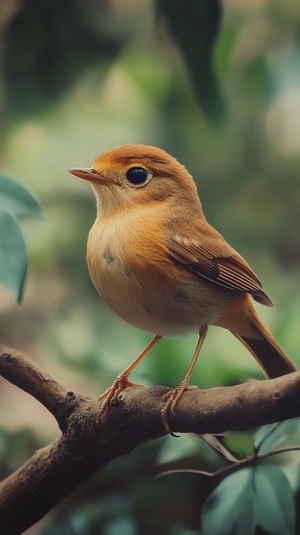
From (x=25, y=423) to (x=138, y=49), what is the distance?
33.8 inches

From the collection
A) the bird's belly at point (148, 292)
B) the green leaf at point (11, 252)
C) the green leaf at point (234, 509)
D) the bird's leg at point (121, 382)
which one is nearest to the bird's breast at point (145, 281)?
the bird's belly at point (148, 292)

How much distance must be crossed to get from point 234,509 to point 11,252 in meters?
0.67

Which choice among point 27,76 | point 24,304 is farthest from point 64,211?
point 27,76

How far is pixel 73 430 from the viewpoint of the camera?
136 centimetres

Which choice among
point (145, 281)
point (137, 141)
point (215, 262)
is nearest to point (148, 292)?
point (145, 281)

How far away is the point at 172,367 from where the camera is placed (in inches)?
60.1

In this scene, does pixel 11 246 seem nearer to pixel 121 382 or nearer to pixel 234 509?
pixel 121 382

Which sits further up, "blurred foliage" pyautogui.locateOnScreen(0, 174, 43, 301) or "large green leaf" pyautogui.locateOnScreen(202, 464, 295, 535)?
"blurred foliage" pyautogui.locateOnScreen(0, 174, 43, 301)

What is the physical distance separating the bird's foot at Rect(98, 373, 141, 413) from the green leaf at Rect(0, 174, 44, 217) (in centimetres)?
41

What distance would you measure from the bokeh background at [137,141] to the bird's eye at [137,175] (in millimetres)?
252

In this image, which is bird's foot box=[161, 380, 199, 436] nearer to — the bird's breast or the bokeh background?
the bird's breast

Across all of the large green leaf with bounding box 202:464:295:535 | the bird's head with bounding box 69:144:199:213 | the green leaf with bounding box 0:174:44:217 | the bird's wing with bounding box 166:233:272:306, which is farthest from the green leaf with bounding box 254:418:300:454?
the green leaf with bounding box 0:174:44:217

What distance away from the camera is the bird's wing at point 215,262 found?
133cm

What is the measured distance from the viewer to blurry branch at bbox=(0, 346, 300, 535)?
1225 mm
